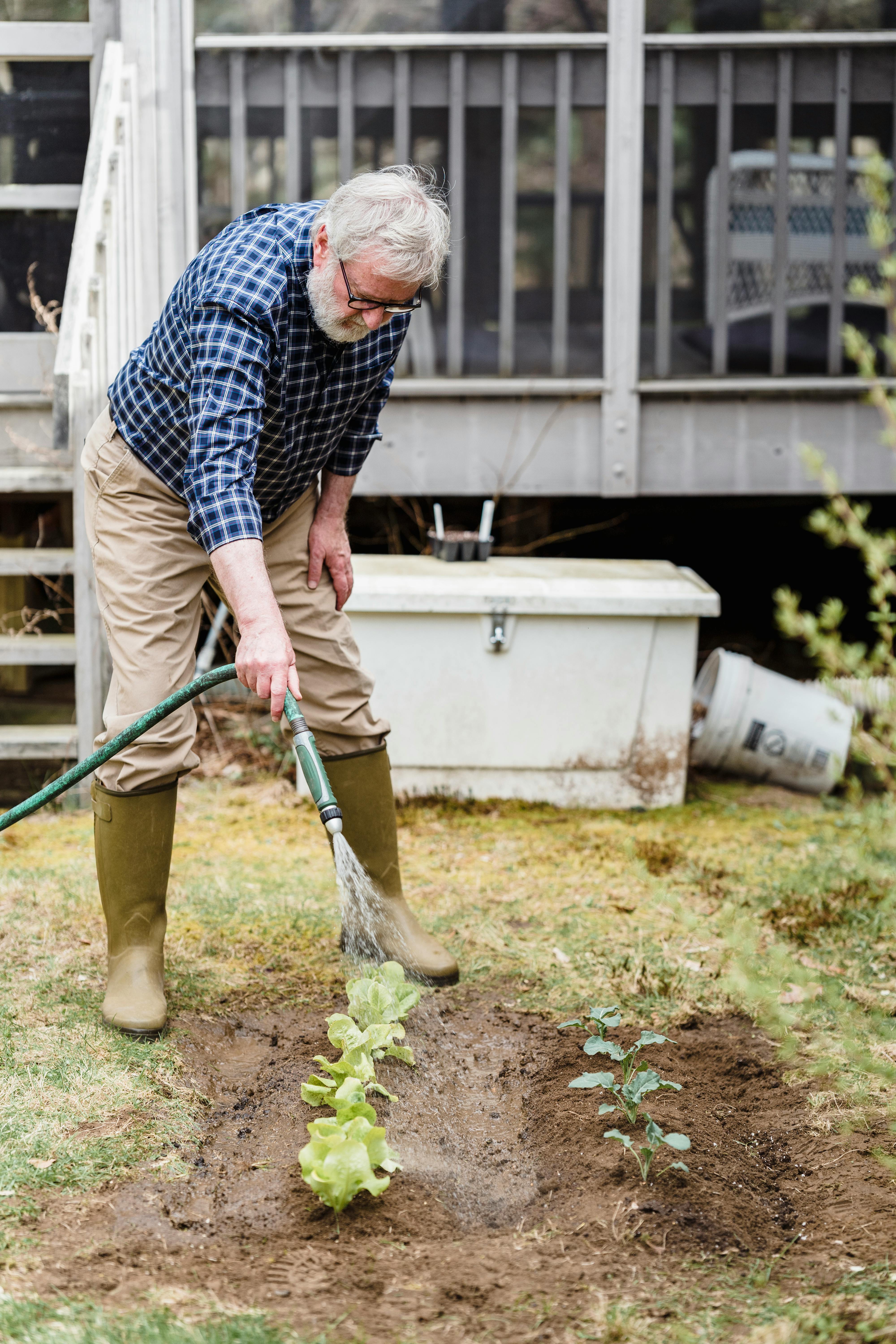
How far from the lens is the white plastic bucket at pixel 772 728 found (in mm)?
4461

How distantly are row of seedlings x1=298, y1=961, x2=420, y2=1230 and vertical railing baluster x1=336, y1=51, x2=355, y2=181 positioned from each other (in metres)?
3.31

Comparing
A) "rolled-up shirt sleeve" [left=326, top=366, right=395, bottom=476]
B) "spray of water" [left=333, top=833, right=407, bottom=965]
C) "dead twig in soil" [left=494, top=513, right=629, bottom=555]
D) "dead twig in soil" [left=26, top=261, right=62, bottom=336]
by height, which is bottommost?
"spray of water" [left=333, top=833, right=407, bottom=965]

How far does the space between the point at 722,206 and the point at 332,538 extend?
2.90 metres

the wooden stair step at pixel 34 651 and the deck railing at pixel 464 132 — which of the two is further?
the deck railing at pixel 464 132

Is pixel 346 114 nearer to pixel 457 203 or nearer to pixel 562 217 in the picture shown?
pixel 457 203

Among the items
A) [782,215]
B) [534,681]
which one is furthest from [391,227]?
[782,215]

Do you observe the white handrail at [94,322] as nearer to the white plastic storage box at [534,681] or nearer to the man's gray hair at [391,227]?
the white plastic storage box at [534,681]

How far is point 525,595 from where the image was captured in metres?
4.10

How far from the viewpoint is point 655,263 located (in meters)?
4.94

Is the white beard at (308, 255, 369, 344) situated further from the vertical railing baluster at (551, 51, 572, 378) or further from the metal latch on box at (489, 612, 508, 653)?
the vertical railing baluster at (551, 51, 572, 378)

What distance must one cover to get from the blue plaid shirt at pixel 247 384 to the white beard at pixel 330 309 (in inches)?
1.8

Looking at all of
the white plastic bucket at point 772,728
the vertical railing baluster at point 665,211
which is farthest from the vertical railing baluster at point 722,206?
the white plastic bucket at point 772,728

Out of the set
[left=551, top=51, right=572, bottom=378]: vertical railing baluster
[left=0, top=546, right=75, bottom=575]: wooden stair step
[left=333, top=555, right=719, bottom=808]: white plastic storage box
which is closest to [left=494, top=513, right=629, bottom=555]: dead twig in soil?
[left=551, top=51, right=572, bottom=378]: vertical railing baluster

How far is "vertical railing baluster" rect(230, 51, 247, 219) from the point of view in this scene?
4.77 meters
